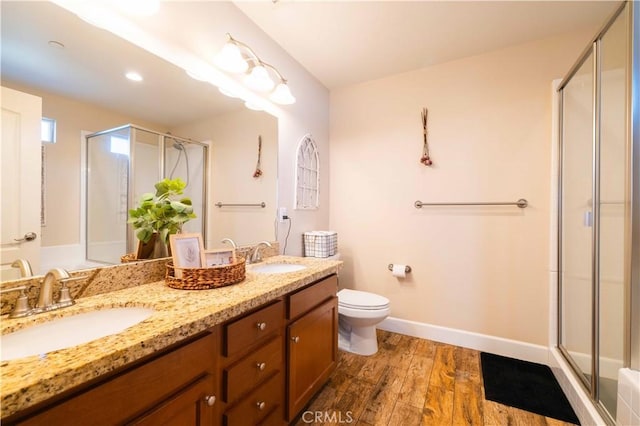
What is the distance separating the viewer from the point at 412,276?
2.39 metres

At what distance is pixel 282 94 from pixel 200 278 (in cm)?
139

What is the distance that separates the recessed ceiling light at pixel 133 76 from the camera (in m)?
1.20

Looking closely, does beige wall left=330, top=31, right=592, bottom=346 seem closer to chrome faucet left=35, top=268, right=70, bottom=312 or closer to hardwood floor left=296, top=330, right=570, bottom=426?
hardwood floor left=296, top=330, right=570, bottom=426

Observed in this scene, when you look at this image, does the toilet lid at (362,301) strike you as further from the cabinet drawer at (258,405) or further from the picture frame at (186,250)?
the picture frame at (186,250)

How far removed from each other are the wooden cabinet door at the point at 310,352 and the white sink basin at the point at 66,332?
0.66 m

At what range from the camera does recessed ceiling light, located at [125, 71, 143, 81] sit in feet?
3.93

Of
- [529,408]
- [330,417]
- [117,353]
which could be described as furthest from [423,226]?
[117,353]

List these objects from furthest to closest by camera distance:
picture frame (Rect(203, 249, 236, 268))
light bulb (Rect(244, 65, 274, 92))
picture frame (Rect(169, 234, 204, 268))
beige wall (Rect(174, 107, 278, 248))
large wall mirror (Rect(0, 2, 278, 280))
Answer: light bulb (Rect(244, 65, 274, 92)) → beige wall (Rect(174, 107, 278, 248)) → picture frame (Rect(203, 249, 236, 268)) → picture frame (Rect(169, 234, 204, 268)) → large wall mirror (Rect(0, 2, 278, 280))

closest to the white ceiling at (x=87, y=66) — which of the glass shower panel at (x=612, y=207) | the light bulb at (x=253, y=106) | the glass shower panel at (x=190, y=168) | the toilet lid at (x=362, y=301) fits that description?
the glass shower panel at (x=190, y=168)

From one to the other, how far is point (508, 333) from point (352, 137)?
2119mm

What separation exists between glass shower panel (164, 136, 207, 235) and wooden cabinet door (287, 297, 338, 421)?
78 cm

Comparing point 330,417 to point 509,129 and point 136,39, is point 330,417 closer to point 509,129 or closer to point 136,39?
point 136,39

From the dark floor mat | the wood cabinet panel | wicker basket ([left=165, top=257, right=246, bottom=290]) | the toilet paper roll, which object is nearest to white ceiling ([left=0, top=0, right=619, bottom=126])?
wicker basket ([left=165, top=257, right=246, bottom=290])

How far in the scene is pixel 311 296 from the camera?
4.66 feet
